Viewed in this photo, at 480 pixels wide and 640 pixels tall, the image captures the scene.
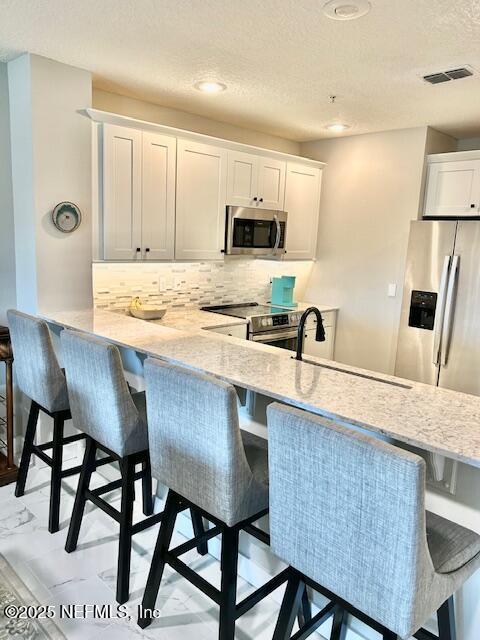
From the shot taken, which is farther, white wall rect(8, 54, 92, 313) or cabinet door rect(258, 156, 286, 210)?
cabinet door rect(258, 156, 286, 210)

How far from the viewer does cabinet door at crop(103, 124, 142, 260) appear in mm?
3052

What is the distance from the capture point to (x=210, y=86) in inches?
119

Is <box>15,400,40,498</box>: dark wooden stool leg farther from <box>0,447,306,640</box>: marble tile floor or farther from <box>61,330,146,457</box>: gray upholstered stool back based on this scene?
<box>61,330,146,457</box>: gray upholstered stool back

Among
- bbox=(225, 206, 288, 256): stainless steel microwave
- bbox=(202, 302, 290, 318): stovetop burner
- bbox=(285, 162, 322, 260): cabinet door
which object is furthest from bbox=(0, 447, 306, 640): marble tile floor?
bbox=(285, 162, 322, 260): cabinet door

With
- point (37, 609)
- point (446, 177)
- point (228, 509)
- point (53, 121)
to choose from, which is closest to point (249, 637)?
point (228, 509)

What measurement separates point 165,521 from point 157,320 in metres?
1.92

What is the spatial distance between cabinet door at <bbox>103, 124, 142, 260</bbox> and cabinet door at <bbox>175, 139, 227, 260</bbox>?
361 millimetres

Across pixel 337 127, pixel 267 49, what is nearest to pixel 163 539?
pixel 267 49

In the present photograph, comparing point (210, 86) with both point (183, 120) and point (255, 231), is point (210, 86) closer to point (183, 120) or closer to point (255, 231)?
point (183, 120)

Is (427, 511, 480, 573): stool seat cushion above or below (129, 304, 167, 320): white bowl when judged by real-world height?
below

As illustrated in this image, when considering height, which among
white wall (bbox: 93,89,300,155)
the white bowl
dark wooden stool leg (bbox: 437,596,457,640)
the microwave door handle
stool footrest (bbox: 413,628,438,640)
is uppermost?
white wall (bbox: 93,89,300,155)

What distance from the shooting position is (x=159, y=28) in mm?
2217

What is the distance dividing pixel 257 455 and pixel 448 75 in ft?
7.50

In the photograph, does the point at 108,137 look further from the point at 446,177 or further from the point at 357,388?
the point at 446,177
